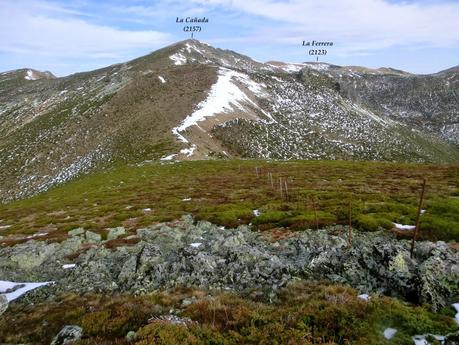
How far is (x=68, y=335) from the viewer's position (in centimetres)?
1360

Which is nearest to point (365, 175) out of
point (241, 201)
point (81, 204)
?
point (241, 201)

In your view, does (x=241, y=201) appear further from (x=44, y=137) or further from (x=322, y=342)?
(x=44, y=137)

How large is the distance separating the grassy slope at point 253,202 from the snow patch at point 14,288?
33.9ft

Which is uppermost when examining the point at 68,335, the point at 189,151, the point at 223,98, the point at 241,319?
the point at 223,98

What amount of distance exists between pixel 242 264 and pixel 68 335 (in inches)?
342

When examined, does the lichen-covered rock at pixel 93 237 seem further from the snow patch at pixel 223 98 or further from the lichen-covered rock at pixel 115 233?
the snow patch at pixel 223 98

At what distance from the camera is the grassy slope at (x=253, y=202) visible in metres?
27.8

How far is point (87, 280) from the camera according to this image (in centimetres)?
2017

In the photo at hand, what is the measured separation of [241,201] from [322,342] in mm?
27624

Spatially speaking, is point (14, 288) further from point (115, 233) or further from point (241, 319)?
point (241, 319)

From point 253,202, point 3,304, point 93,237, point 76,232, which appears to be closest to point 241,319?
point 3,304

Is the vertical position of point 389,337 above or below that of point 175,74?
below

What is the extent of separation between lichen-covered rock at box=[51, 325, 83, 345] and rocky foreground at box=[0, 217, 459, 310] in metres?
4.26

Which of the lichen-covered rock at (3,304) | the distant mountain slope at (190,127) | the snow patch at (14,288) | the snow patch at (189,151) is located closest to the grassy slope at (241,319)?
the lichen-covered rock at (3,304)
